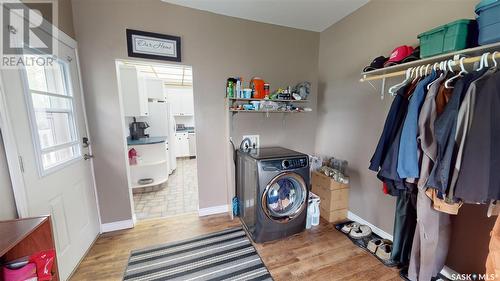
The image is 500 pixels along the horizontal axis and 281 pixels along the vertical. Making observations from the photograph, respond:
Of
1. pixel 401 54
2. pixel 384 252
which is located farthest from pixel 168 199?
pixel 401 54

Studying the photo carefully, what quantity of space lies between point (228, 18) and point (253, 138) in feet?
5.08

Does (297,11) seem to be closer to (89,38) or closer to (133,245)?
(89,38)

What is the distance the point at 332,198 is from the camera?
2.29m

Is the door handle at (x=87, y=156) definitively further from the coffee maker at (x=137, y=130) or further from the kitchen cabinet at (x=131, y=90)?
the coffee maker at (x=137, y=130)

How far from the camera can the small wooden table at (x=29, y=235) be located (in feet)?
3.19

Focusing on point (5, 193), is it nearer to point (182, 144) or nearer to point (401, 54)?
point (401, 54)

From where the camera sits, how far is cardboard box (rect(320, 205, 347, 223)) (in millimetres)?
2336

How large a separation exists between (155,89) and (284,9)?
10.1ft

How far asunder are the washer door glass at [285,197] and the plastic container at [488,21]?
5.05 ft

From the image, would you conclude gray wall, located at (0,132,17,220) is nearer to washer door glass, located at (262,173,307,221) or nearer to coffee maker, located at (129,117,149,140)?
washer door glass, located at (262,173,307,221)

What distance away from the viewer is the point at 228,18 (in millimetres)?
2326

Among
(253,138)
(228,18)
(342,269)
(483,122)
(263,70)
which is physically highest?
(228,18)

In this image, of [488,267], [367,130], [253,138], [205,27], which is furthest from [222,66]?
[488,267]

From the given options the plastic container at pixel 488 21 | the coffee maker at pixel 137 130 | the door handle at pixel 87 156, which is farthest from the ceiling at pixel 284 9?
the coffee maker at pixel 137 130
